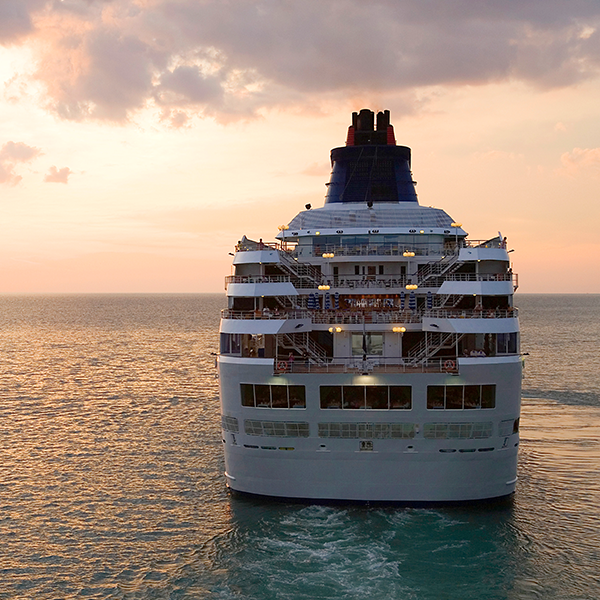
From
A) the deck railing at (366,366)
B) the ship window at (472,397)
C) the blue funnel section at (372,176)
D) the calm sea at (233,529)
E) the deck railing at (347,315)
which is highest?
the blue funnel section at (372,176)

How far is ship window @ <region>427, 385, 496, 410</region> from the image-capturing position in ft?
119

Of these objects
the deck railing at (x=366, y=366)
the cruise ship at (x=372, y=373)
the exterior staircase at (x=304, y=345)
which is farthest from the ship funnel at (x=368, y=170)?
the deck railing at (x=366, y=366)

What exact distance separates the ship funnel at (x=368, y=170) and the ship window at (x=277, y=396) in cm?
1691

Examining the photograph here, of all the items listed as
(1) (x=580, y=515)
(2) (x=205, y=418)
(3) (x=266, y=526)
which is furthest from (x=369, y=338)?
(2) (x=205, y=418)

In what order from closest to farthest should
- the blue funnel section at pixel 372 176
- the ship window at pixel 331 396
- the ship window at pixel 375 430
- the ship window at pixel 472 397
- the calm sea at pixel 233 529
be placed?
the calm sea at pixel 233 529
the ship window at pixel 375 430
the ship window at pixel 472 397
the ship window at pixel 331 396
the blue funnel section at pixel 372 176

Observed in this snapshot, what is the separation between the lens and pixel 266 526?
35.8 meters

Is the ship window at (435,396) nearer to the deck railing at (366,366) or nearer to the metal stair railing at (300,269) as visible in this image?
the deck railing at (366,366)

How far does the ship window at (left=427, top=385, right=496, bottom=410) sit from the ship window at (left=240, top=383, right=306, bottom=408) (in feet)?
20.3

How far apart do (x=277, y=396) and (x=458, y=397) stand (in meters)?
8.70

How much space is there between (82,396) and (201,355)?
37.1 metres

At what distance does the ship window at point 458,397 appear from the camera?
36156 mm

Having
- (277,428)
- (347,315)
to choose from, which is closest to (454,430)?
(347,315)

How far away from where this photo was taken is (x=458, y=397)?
36.2 metres

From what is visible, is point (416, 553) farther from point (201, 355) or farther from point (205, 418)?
point (201, 355)
